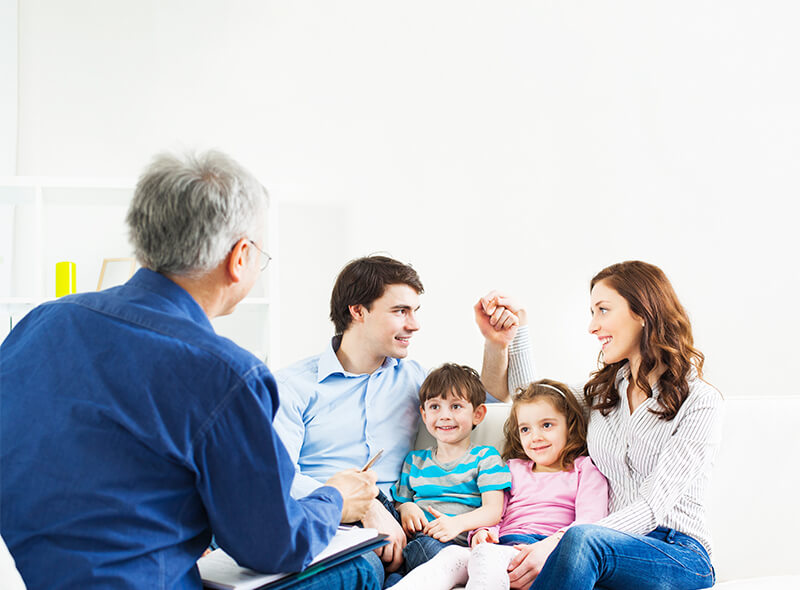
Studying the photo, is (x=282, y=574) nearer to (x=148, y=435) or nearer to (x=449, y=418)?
(x=148, y=435)

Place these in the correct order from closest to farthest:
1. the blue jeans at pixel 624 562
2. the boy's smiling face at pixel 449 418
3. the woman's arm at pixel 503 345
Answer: the blue jeans at pixel 624 562 → the boy's smiling face at pixel 449 418 → the woman's arm at pixel 503 345

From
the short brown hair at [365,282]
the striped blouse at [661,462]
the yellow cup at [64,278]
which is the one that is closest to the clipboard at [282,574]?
the striped blouse at [661,462]

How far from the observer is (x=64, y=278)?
3.07 m

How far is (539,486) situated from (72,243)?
2.42 metres

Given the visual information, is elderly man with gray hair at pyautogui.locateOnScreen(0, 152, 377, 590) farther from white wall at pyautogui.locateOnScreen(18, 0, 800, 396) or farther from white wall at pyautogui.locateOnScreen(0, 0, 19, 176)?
white wall at pyautogui.locateOnScreen(0, 0, 19, 176)

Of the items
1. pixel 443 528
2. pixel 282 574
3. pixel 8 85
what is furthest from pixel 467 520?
pixel 8 85

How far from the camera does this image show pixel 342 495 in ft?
4.47

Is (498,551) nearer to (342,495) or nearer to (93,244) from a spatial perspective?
(342,495)

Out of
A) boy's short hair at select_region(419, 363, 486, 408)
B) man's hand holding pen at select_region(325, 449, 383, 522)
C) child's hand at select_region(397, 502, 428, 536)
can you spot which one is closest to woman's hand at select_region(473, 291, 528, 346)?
boy's short hair at select_region(419, 363, 486, 408)

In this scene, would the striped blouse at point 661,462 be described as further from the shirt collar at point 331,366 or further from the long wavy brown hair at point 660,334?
the shirt collar at point 331,366

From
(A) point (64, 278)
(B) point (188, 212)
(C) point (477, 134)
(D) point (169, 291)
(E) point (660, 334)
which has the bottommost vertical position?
(A) point (64, 278)

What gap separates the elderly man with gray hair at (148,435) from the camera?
3.28ft

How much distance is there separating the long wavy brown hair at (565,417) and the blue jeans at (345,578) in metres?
0.78

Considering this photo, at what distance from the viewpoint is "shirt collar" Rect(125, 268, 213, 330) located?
1163 mm
